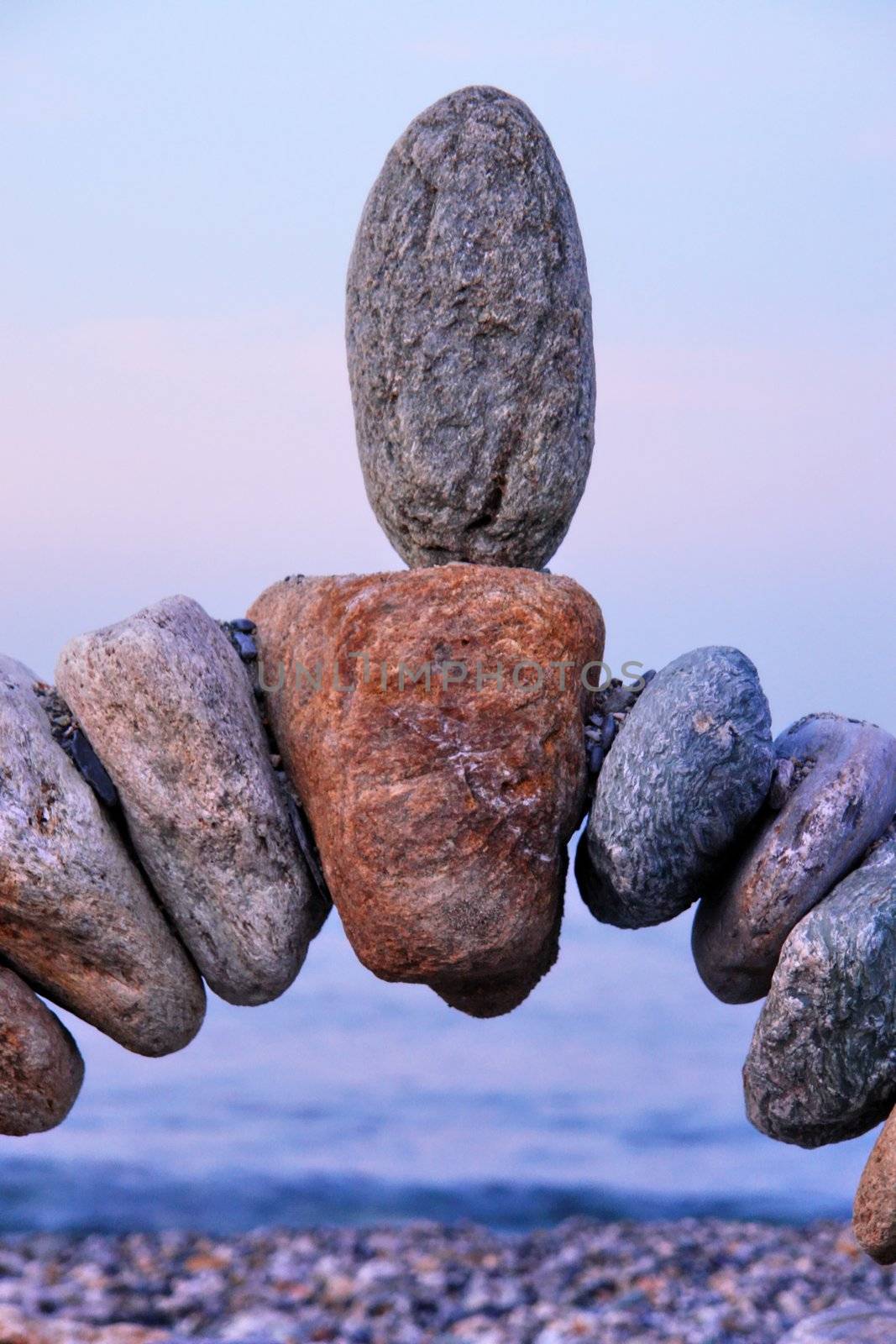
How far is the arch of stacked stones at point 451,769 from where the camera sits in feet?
11.2

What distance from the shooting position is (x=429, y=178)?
364 centimetres

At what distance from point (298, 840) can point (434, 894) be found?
55 cm

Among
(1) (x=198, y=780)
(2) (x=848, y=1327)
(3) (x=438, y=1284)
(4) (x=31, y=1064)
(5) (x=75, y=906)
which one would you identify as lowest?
(3) (x=438, y=1284)

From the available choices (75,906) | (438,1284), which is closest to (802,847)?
(75,906)

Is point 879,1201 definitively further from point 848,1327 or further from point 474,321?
→ point 474,321

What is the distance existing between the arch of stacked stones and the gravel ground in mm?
1726

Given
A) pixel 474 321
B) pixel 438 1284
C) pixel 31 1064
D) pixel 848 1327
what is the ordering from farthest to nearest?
1. pixel 438 1284
2. pixel 848 1327
3. pixel 31 1064
4. pixel 474 321

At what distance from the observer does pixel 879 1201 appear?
11.1 ft

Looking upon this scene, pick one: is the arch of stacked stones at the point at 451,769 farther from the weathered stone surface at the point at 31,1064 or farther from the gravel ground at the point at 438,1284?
the gravel ground at the point at 438,1284

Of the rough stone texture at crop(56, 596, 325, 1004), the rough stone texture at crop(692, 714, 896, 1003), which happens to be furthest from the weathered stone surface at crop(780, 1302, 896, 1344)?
the rough stone texture at crop(56, 596, 325, 1004)

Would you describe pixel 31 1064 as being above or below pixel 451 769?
below

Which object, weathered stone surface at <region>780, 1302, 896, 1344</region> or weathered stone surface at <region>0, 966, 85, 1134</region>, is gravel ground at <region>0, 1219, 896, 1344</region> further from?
weathered stone surface at <region>0, 966, 85, 1134</region>

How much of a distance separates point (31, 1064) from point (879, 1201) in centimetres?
239

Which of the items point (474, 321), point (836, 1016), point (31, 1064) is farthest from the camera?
point (31, 1064)
